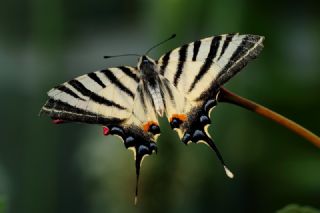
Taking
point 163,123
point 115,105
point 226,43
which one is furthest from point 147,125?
point 163,123

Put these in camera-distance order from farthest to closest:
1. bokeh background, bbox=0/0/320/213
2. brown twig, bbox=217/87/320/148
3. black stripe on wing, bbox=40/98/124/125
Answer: bokeh background, bbox=0/0/320/213 < black stripe on wing, bbox=40/98/124/125 < brown twig, bbox=217/87/320/148

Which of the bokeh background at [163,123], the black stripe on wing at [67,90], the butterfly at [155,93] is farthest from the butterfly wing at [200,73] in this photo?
the bokeh background at [163,123]

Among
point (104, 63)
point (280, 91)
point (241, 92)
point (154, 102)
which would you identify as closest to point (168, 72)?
point (154, 102)

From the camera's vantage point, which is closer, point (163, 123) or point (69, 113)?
point (69, 113)

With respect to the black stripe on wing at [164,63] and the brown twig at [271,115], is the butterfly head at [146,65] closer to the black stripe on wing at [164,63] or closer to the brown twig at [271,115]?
the black stripe on wing at [164,63]

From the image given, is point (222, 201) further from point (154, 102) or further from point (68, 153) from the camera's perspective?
point (154, 102)

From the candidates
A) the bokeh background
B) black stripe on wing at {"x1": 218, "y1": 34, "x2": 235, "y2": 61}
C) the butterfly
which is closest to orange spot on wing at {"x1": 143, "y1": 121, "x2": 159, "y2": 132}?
the butterfly

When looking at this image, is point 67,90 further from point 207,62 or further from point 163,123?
point 163,123

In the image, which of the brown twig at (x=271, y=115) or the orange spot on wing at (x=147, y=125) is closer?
the brown twig at (x=271, y=115)

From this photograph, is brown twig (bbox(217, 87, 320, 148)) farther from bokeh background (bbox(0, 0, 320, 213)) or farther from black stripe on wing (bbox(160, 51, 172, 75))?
bokeh background (bbox(0, 0, 320, 213))
